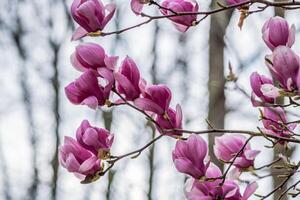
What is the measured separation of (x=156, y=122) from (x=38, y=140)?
6.05m

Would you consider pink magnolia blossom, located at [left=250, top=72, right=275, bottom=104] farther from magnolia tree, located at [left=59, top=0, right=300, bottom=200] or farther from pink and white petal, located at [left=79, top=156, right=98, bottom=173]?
pink and white petal, located at [left=79, top=156, right=98, bottom=173]

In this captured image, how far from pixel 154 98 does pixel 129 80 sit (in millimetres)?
51

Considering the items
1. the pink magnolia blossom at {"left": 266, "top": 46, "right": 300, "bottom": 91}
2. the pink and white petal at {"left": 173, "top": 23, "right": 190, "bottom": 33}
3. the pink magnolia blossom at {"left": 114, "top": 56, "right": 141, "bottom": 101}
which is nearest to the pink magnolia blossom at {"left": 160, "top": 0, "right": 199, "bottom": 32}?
the pink and white petal at {"left": 173, "top": 23, "right": 190, "bottom": 33}

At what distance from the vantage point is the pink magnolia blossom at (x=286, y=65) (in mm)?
988

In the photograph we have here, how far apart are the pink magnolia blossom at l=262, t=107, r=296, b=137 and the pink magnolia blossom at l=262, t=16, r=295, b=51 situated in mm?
163

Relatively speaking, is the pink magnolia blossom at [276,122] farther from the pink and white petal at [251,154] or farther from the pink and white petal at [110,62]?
the pink and white petal at [110,62]

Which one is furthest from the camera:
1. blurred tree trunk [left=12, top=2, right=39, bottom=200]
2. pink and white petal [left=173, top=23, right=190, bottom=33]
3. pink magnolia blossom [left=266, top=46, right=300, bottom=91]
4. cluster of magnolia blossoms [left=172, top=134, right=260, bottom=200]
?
blurred tree trunk [left=12, top=2, right=39, bottom=200]

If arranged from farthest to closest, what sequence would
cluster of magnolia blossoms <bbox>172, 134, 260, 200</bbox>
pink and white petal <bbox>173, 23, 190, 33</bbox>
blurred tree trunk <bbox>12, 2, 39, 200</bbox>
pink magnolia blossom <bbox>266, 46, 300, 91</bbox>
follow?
1. blurred tree trunk <bbox>12, 2, 39, 200</bbox>
2. pink and white petal <bbox>173, 23, 190, 33</bbox>
3. cluster of magnolia blossoms <bbox>172, 134, 260, 200</bbox>
4. pink magnolia blossom <bbox>266, 46, 300, 91</bbox>

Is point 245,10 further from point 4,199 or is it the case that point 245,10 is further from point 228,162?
point 4,199

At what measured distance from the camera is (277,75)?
1007 mm

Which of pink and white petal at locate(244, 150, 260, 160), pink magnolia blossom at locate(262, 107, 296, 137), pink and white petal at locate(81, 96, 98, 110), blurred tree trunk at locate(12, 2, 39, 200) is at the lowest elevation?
blurred tree trunk at locate(12, 2, 39, 200)

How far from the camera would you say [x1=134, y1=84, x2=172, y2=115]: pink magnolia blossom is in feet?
3.71

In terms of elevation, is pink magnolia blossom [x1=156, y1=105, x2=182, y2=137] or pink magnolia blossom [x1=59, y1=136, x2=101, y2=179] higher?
pink magnolia blossom [x1=156, y1=105, x2=182, y2=137]

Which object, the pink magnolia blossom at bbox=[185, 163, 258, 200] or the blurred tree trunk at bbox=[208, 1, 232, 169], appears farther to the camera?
the blurred tree trunk at bbox=[208, 1, 232, 169]
